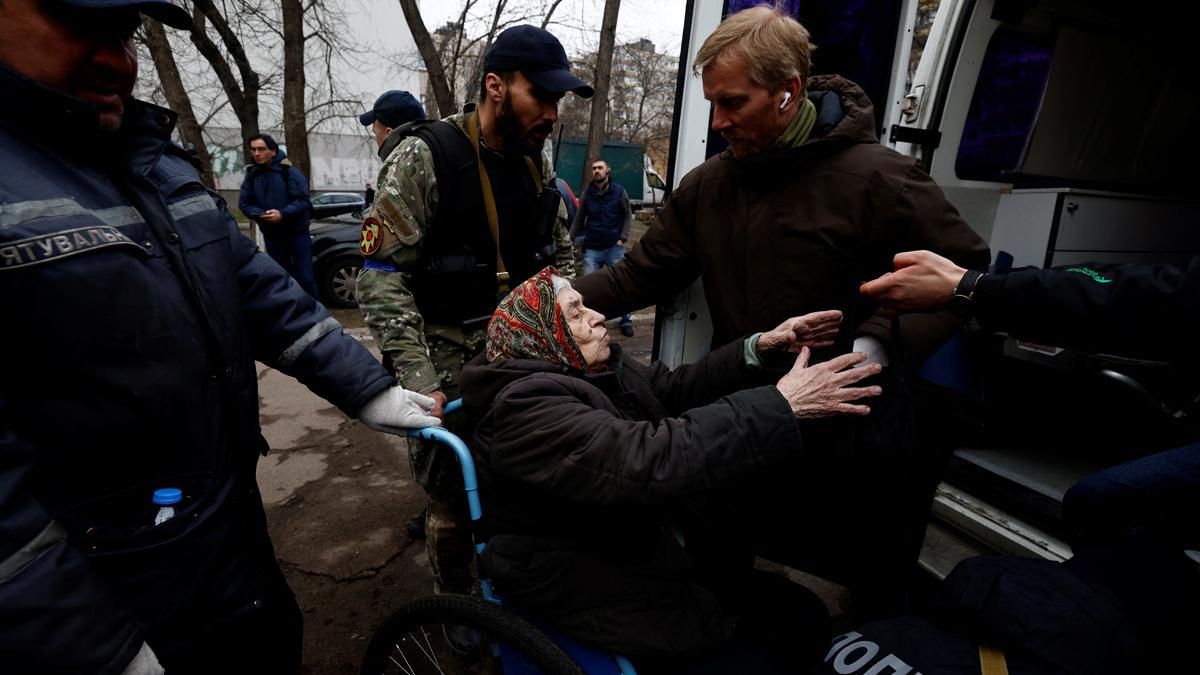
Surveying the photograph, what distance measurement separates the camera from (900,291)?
1.61 m

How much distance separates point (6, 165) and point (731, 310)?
5.85 feet

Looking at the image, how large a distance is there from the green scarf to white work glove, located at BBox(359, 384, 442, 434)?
52.8 inches

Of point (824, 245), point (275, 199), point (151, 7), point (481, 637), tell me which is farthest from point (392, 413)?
point (275, 199)

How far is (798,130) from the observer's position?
76.5 inches

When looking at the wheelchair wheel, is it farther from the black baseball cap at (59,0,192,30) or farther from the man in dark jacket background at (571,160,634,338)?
the man in dark jacket background at (571,160,634,338)

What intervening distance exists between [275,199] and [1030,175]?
6.75 m

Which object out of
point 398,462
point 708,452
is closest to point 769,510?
point 708,452

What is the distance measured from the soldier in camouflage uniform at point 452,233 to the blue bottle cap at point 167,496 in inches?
34.4

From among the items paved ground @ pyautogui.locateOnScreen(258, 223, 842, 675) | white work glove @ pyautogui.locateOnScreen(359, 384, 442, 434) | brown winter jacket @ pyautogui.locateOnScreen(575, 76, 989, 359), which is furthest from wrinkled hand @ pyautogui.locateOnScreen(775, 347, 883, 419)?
paved ground @ pyautogui.locateOnScreen(258, 223, 842, 675)

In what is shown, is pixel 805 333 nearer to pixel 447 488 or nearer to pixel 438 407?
pixel 438 407

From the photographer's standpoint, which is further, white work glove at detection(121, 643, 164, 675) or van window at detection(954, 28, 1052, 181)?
van window at detection(954, 28, 1052, 181)

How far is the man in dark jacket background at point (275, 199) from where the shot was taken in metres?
6.67

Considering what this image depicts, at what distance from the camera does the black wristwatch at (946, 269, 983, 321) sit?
1.51m

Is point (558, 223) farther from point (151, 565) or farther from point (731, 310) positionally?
point (151, 565)
